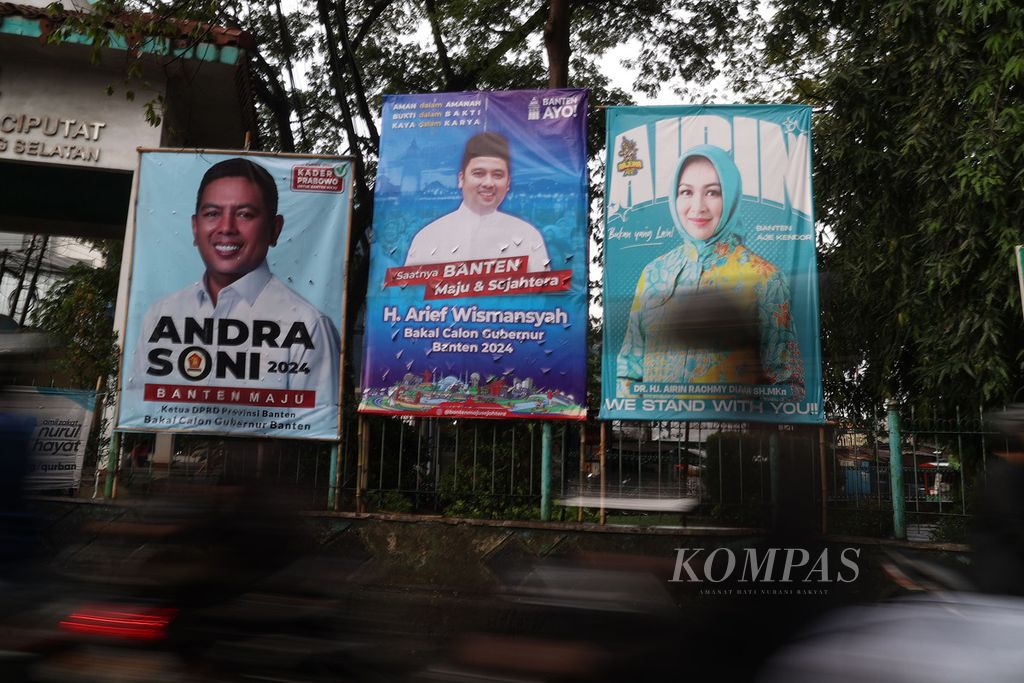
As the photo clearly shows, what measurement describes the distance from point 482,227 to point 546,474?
2.53 meters

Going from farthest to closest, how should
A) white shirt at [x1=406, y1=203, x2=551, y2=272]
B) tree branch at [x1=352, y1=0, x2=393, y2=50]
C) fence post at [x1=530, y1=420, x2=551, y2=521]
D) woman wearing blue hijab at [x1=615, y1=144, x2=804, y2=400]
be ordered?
tree branch at [x1=352, y1=0, x2=393, y2=50], white shirt at [x1=406, y1=203, x2=551, y2=272], fence post at [x1=530, y1=420, x2=551, y2=521], woman wearing blue hijab at [x1=615, y1=144, x2=804, y2=400]

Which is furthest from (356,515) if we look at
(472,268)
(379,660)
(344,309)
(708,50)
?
(708,50)

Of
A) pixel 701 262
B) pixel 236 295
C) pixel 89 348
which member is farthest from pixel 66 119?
pixel 701 262

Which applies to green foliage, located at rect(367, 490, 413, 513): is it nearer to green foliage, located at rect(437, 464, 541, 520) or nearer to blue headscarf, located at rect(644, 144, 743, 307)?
green foliage, located at rect(437, 464, 541, 520)

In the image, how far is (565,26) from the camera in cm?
1104

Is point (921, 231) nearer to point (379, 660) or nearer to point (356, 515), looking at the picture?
point (356, 515)

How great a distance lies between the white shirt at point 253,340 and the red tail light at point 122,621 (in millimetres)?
4671

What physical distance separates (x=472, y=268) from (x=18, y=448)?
4.89 meters

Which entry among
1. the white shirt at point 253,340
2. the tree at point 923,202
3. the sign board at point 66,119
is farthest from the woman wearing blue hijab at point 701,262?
the sign board at point 66,119

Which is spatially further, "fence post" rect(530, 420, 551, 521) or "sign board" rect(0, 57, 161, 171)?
"sign board" rect(0, 57, 161, 171)

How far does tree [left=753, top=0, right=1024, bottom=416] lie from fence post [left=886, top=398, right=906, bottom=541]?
1.42m

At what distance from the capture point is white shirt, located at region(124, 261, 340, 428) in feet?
26.4

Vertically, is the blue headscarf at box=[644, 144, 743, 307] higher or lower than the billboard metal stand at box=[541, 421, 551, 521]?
higher

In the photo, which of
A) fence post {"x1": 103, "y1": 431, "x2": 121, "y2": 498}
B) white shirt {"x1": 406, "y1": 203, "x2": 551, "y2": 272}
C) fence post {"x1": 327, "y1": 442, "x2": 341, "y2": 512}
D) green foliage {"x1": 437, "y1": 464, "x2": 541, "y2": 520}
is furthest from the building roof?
green foliage {"x1": 437, "y1": 464, "x2": 541, "y2": 520}
